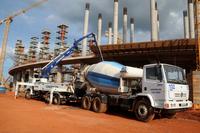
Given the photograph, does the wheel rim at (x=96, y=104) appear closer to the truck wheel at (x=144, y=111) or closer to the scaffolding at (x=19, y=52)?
the truck wheel at (x=144, y=111)

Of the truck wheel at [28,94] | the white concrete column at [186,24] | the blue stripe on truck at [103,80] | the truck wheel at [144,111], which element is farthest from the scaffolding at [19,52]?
the truck wheel at [144,111]

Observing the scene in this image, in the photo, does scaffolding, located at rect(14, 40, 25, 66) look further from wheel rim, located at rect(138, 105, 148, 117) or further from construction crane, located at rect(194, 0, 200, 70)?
wheel rim, located at rect(138, 105, 148, 117)

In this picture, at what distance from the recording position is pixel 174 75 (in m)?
13.0

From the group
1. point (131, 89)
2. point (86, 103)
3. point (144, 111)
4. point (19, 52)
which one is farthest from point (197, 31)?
point (19, 52)

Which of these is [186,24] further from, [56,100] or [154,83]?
[154,83]

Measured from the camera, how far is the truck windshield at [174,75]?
12.6 metres

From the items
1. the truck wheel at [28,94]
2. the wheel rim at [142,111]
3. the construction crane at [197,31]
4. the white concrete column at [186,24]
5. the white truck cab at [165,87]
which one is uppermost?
the white concrete column at [186,24]

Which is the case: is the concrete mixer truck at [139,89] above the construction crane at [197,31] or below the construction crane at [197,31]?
below

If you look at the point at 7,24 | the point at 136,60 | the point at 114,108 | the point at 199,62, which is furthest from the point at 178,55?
the point at 7,24

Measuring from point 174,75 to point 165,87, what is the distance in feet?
3.92

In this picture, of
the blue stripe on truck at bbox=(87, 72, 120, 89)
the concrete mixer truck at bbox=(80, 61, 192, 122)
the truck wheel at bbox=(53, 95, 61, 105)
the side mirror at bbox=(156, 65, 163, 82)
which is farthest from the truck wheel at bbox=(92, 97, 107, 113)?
the truck wheel at bbox=(53, 95, 61, 105)

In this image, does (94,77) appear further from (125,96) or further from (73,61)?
(73,61)

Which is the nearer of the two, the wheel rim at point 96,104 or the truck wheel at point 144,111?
the truck wheel at point 144,111

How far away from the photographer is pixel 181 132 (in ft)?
34.1
